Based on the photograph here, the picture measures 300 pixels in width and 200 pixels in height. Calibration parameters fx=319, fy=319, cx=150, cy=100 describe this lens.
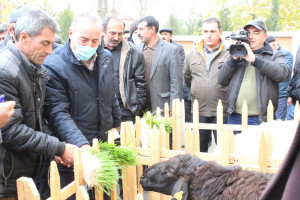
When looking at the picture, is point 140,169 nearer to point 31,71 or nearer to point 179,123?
point 179,123

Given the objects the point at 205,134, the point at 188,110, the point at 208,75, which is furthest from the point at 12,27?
the point at 188,110

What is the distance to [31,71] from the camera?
99.9 inches

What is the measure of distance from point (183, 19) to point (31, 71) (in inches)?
1377

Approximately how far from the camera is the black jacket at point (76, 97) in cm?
295

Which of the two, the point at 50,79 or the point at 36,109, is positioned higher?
the point at 50,79

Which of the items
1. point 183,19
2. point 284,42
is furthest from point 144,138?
point 183,19

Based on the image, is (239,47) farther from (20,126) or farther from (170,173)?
(20,126)

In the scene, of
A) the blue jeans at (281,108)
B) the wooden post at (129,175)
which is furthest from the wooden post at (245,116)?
the blue jeans at (281,108)

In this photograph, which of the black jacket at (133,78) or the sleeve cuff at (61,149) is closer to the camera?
the sleeve cuff at (61,149)

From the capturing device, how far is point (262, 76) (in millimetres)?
4586

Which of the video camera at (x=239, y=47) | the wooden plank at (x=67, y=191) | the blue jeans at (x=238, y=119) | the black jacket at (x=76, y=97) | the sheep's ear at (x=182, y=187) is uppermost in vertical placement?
the video camera at (x=239, y=47)

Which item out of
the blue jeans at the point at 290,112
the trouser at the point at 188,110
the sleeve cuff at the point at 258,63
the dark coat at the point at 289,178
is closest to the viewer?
the dark coat at the point at 289,178

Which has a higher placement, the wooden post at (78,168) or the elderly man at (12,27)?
the elderly man at (12,27)

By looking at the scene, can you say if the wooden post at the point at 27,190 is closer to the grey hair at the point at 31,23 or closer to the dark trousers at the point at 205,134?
the grey hair at the point at 31,23
